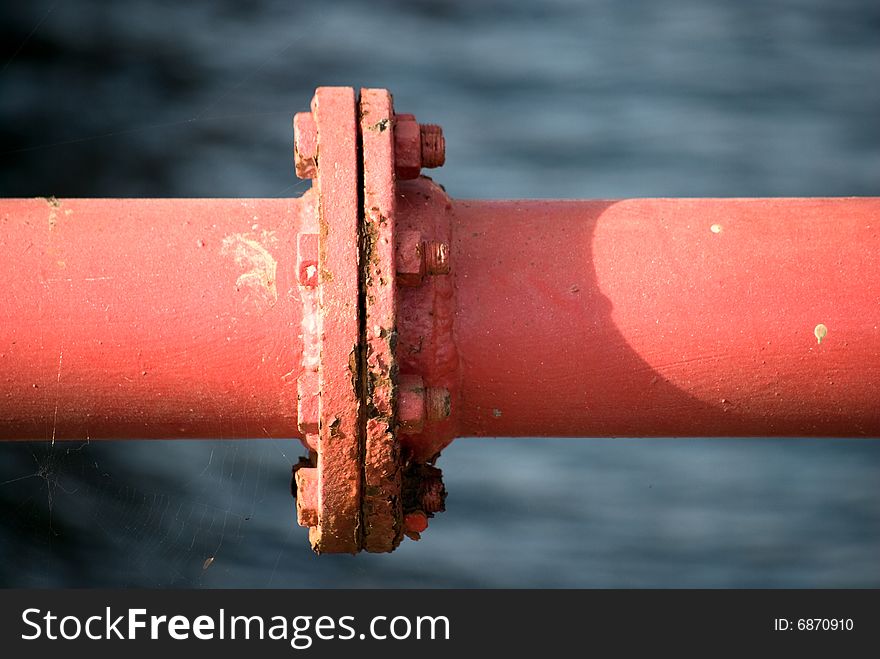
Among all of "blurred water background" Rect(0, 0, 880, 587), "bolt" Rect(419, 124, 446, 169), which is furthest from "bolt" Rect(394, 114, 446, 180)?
"blurred water background" Rect(0, 0, 880, 587)

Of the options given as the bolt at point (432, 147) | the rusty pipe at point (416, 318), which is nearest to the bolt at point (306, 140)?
the rusty pipe at point (416, 318)

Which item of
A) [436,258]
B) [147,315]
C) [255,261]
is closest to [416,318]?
[436,258]

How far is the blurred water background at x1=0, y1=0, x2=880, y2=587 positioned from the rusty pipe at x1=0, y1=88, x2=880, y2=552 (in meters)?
1.40

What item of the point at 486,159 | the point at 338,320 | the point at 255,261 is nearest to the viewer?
the point at 338,320

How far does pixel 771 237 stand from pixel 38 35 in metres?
2.04

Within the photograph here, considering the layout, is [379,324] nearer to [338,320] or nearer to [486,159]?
[338,320]

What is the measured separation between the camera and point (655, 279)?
44.6 inches

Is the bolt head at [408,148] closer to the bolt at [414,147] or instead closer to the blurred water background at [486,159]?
the bolt at [414,147]

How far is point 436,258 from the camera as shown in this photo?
1077 millimetres

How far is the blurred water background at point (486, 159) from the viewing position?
248cm

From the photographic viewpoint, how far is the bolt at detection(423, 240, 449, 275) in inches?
42.4

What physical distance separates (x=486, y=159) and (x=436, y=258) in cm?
154

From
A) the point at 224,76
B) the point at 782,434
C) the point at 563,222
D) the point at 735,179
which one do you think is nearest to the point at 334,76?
the point at 224,76

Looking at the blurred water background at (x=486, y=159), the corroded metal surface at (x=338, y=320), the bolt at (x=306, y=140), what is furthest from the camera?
the blurred water background at (x=486, y=159)
